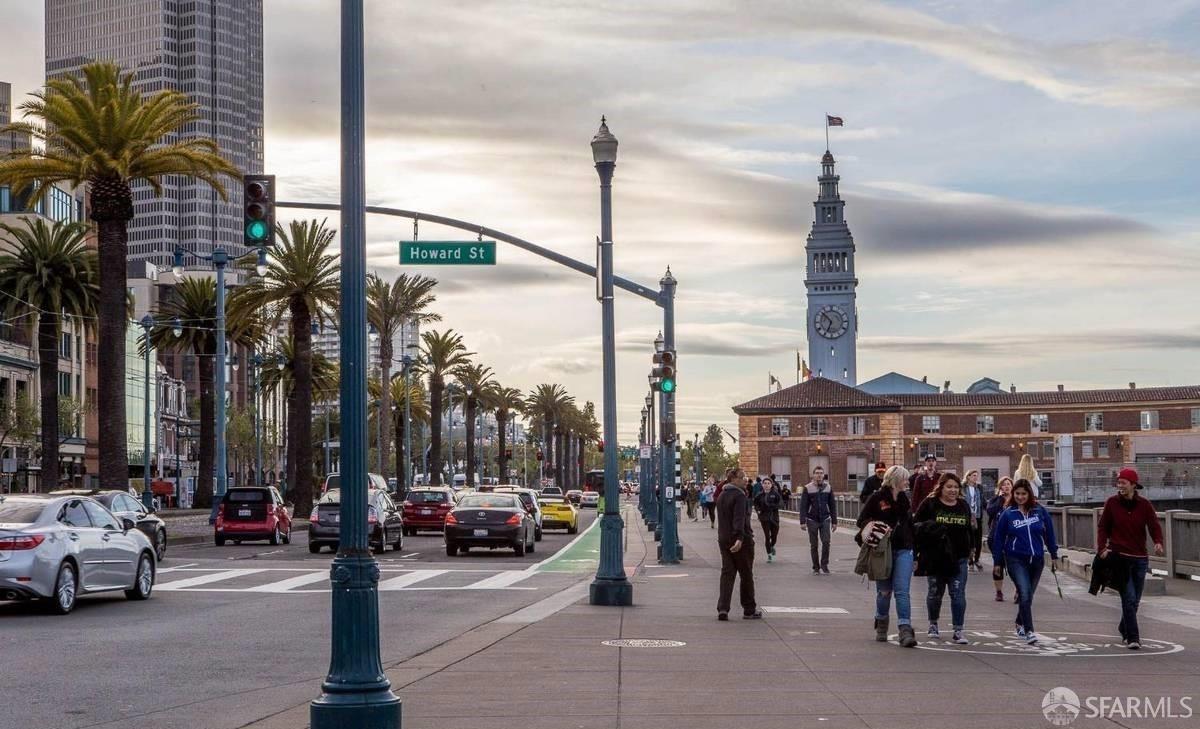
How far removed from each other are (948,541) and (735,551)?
133 inches

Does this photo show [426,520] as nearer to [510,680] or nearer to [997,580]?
[997,580]

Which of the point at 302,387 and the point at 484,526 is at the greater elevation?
the point at 302,387

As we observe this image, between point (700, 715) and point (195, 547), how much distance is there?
102 feet

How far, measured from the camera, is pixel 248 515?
3878 cm

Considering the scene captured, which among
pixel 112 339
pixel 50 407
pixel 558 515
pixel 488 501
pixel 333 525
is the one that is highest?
pixel 112 339

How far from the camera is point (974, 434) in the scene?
12731 centimetres

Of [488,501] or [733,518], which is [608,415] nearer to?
[733,518]

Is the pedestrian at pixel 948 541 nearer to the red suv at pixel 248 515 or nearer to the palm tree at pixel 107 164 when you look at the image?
the red suv at pixel 248 515

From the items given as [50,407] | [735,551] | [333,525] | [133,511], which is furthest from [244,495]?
[50,407]

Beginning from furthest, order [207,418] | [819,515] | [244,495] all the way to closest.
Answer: [207,418], [244,495], [819,515]

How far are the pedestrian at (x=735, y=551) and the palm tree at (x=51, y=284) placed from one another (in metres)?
49.3

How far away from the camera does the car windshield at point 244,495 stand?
38875 mm

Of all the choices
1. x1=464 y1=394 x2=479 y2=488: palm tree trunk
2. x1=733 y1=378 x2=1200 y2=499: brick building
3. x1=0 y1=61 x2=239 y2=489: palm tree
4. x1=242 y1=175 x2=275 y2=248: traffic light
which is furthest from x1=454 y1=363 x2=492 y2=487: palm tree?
x1=242 y1=175 x2=275 y2=248: traffic light

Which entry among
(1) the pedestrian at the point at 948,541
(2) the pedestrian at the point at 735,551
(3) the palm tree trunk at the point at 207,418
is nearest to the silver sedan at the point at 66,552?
(2) the pedestrian at the point at 735,551
